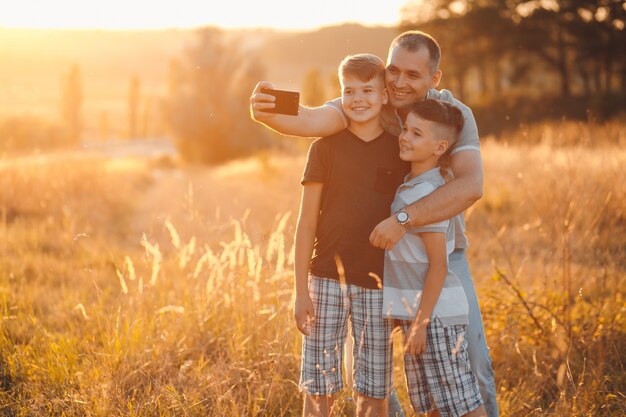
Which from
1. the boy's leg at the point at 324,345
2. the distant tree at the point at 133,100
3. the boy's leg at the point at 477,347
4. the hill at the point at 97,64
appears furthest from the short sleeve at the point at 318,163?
the hill at the point at 97,64

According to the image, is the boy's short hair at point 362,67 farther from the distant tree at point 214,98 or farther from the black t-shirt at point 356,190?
the distant tree at point 214,98

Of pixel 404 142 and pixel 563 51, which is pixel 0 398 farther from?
pixel 563 51

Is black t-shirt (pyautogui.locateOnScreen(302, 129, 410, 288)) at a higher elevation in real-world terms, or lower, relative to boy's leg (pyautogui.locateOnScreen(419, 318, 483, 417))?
higher

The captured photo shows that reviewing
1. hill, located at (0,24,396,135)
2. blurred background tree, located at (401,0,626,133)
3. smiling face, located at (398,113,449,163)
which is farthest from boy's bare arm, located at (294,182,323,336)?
hill, located at (0,24,396,135)

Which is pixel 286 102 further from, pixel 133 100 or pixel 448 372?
pixel 133 100

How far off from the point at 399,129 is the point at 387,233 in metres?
0.55

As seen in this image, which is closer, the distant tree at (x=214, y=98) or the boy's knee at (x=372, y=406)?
the boy's knee at (x=372, y=406)

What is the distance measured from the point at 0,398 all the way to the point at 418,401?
2142 mm

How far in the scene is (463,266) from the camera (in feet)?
9.23

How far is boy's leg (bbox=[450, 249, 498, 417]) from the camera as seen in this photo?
2.72 m

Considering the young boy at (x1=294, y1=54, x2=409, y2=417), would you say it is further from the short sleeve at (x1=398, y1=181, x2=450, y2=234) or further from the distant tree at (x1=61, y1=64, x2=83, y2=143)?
the distant tree at (x1=61, y1=64, x2=83, y2=143)

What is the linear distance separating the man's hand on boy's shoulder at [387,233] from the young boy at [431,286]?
3cm

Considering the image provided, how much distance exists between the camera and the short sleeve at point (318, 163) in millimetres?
2629

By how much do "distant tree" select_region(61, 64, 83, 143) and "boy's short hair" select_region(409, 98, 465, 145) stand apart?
47328mm
